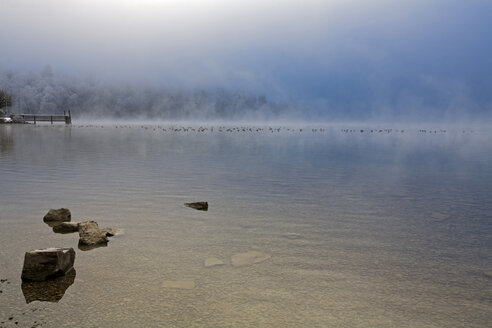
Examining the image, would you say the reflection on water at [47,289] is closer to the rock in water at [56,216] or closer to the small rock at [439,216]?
the rock in water at [56,216]

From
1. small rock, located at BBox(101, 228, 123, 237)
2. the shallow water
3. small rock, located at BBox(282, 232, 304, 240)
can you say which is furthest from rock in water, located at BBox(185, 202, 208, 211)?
small rock, located at BBox(282, 232, 304, 240)

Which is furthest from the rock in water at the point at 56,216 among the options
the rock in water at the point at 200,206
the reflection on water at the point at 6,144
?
the reflection on water at the point at 6,144

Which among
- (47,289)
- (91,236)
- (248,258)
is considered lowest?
(47,289)

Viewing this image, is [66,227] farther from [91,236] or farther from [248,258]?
[248,258]

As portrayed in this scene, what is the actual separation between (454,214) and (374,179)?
277 inches

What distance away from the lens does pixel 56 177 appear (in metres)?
16.6

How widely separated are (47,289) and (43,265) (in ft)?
1.45

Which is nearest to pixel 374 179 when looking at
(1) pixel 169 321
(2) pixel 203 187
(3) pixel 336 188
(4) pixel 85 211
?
(3) pixel 336 188

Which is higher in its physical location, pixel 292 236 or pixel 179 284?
pixel 292 236

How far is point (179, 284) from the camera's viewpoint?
20.5 feet

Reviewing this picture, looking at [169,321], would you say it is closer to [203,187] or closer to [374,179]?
[203,187]

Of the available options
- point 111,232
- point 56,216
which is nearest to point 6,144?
point 56,216

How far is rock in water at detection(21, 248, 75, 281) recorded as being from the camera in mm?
6227

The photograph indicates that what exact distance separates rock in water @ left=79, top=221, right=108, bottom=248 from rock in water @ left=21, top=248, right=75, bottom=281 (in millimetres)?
1593
